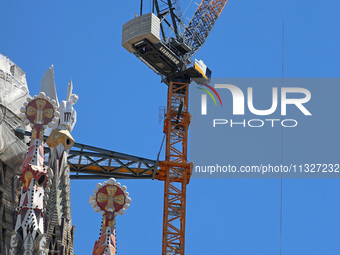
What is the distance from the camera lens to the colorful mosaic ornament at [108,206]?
7156cm

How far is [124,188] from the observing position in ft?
237

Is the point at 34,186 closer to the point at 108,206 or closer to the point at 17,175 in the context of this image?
the point at 108,206

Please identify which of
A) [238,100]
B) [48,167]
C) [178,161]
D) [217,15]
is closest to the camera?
[48,167]

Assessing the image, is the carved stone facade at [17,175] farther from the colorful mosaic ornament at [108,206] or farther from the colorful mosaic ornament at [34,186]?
the colorful mosaic ornament at [108,206]

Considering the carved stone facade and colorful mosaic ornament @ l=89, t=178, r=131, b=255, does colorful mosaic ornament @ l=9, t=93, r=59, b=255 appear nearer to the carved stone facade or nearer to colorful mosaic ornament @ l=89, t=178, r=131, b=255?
the carved stone facade

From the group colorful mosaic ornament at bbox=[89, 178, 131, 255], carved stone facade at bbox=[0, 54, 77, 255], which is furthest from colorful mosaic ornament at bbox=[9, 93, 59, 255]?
colorful mosaic ornament at bbox=[89, 178, 131, 255]

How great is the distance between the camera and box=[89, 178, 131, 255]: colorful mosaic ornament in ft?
235

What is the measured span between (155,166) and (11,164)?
21031mm

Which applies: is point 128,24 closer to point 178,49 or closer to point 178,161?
point 178,49

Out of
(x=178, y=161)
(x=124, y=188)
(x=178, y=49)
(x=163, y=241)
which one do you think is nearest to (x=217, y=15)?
(x=178, y=49)

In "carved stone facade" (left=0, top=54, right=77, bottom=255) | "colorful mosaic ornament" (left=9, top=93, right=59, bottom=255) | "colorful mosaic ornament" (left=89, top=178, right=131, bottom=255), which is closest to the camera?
"colorful mosaic ornament" (left=89, top=178, right=131, bottom=255)

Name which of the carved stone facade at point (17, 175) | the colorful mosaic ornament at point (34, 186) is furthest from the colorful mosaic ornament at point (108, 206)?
the carved stone facade at point (17, 175)

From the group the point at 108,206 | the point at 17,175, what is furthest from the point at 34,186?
the point at 17,175

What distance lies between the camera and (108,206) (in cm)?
7200
